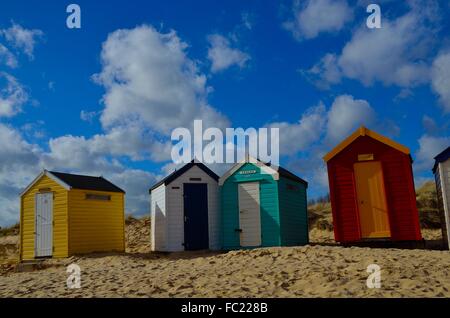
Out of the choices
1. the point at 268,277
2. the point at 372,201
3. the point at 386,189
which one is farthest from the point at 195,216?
the point at 268,277

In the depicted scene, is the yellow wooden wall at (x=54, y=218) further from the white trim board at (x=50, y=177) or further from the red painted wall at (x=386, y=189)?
the red painted wall at (x=386, y=189)

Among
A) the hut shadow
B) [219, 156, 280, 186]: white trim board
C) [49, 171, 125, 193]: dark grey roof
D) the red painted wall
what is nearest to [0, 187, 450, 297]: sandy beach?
the red painted wall

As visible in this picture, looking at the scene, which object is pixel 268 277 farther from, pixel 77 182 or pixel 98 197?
pixel 77 182

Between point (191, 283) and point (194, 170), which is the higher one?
point (194, 170)

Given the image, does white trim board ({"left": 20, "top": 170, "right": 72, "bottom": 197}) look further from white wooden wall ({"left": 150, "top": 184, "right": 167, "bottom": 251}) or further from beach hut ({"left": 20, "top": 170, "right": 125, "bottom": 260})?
white wooden wall ({"left": 150, "top": 184, "right": 167, "bottom": 251})

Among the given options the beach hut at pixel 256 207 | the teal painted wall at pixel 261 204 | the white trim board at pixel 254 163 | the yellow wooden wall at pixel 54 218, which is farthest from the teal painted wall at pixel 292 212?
the yellow wooden wall at pixel 54 218

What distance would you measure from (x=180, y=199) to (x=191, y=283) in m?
8.15

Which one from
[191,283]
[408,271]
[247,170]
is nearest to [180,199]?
[247,170]

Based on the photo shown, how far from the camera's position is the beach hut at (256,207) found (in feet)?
53.8

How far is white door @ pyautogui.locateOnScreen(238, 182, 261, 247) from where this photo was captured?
54.2 feet

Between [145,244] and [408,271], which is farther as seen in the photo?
[145,244]

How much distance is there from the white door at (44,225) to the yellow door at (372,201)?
11.1m
